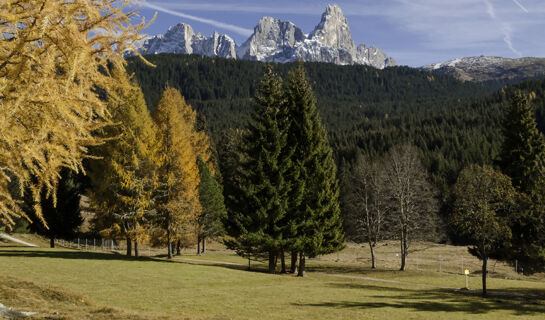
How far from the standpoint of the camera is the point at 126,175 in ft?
98.8

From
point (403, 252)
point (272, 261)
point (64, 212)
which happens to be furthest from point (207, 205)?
point (403, 252)

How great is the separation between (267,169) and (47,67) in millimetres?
26978

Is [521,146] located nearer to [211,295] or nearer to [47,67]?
[211,295]

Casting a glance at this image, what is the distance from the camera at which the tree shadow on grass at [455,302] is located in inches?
805

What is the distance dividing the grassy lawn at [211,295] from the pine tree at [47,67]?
644 centimetres

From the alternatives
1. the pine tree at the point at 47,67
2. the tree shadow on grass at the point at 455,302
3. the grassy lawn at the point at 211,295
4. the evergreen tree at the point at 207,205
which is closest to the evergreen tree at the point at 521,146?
the grassy lawn at the point at 211,295

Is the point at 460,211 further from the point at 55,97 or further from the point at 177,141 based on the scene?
the point at 55,97

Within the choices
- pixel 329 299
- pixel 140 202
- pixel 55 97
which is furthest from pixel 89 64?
pixel 140 202

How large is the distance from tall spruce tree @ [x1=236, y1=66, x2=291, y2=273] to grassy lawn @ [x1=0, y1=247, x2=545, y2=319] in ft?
11.0

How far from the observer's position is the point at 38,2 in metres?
4.67

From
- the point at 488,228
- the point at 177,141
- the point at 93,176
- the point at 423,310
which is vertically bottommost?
the point at 423,310

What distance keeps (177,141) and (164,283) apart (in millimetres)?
15222

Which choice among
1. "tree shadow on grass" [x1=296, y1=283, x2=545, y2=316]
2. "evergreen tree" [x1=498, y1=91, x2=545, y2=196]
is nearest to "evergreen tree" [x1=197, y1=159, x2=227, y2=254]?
"tree shadow on grass" [x1=296, y1=283, x2=545, y2=316]

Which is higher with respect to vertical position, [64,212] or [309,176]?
[309,176]
